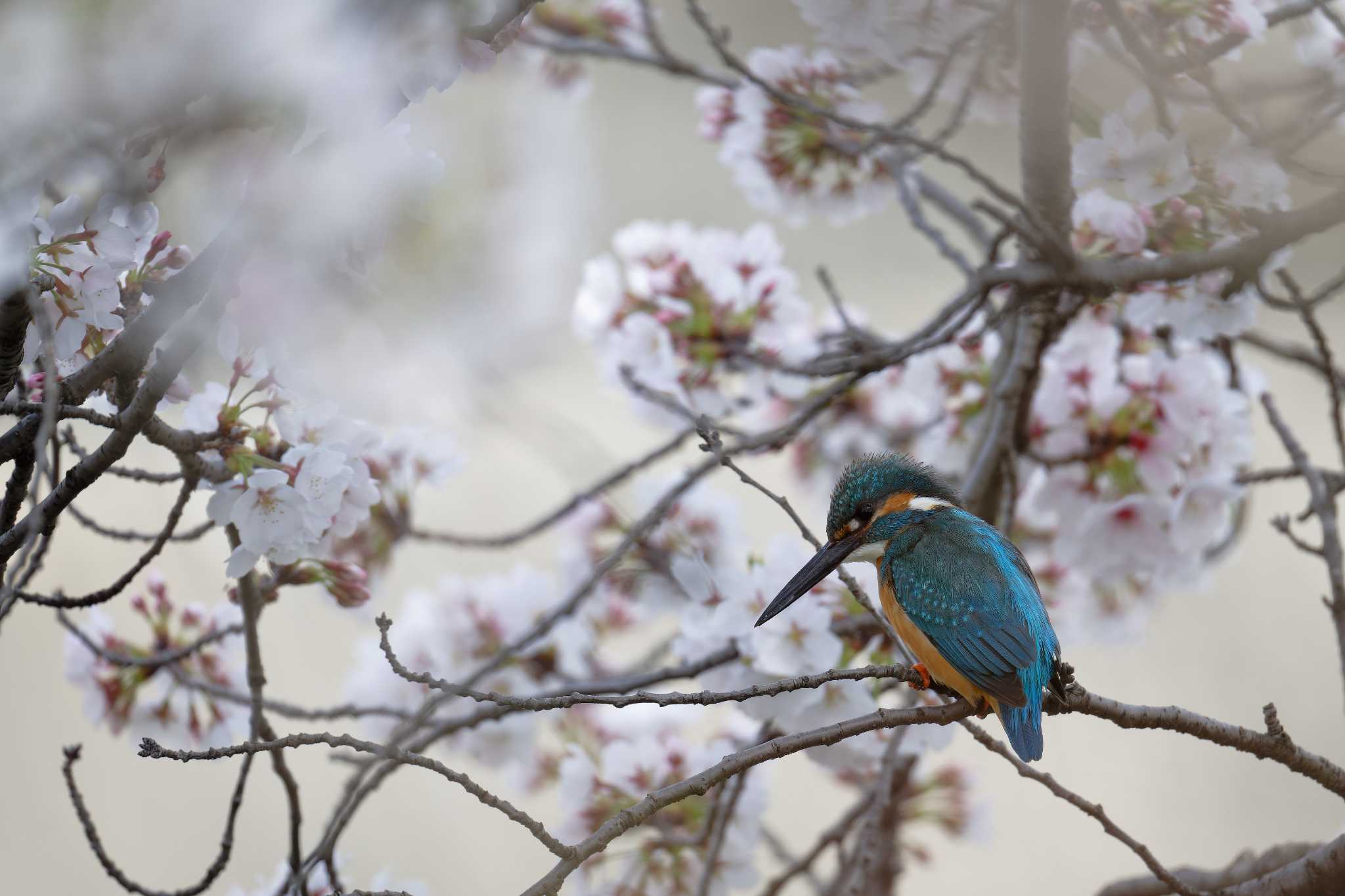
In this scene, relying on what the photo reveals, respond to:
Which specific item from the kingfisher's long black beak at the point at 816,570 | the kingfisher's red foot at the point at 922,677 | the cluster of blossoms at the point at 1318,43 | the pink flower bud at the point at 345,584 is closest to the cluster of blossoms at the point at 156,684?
the pink flower bud at the point at 345,584

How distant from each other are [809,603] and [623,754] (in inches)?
19.9

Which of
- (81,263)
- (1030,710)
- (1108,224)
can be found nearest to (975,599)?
(1030,710)

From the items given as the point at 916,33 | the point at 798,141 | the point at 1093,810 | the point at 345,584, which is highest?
the point at 798,141

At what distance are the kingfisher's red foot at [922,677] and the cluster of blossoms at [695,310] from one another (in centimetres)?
80

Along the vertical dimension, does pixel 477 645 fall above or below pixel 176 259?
above

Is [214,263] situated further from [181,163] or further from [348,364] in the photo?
[348,364]

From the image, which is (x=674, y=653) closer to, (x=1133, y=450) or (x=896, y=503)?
(x=896, y=503)

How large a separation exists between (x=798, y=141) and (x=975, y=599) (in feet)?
3.20

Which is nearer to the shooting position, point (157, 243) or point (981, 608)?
point (157, 243)

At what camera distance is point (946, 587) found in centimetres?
116

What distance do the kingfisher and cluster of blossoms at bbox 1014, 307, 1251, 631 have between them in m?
0.58

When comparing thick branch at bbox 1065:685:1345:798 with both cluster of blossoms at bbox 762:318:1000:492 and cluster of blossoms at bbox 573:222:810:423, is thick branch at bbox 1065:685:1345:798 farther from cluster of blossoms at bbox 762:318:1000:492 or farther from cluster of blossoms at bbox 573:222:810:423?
cluster of blossoms at bbox 573:222:810:423

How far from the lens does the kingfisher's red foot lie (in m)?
1.12

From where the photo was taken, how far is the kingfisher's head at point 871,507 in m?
1.22
